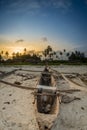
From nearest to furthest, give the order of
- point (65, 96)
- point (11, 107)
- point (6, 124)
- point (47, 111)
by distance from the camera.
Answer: point (6, 124) → point (47, 111) → point (11, 107) → point (65, 96)

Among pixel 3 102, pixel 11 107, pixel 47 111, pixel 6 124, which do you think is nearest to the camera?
pixel 6 124

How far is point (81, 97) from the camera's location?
14.0m

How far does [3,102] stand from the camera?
40.3 ft

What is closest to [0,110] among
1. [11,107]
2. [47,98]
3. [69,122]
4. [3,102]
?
[11,107]

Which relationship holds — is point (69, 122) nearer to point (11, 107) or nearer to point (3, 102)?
point (11, 107)

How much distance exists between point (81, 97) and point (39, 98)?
14.7 feet

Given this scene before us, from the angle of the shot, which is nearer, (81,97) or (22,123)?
(22,123)

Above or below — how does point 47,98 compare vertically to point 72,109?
above

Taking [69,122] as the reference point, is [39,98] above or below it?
above

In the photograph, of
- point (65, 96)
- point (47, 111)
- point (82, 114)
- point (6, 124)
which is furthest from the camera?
point (65, 96)

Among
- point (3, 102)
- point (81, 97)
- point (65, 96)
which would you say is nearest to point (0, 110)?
point (3, 102)

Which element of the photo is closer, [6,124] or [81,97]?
[6,124]

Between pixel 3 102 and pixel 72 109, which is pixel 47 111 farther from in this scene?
pixel 3 102

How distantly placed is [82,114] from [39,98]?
2.57m
